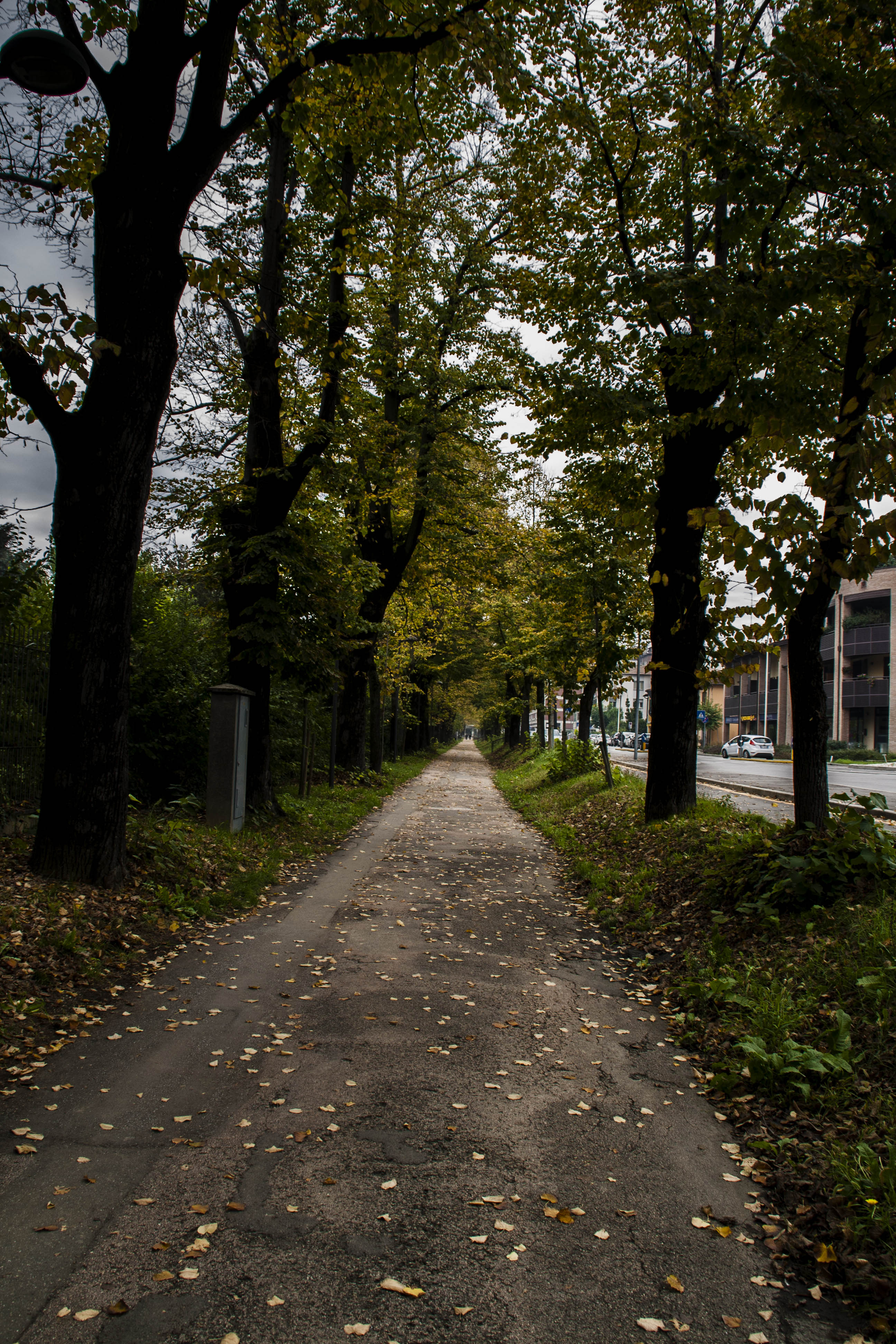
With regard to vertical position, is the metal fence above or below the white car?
above

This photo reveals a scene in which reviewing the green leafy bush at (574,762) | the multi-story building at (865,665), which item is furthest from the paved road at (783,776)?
the multi-story building at (865,665)

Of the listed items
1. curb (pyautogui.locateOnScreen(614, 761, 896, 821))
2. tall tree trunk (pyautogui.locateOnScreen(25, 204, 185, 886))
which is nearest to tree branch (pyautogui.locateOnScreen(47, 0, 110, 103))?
tall tree trunk (pyautogui.locateOnScreen(25, 204, 185, 886))

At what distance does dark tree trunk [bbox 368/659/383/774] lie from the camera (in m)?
24.5

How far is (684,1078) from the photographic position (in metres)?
4.69

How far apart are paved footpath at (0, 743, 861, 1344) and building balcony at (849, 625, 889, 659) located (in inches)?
2040

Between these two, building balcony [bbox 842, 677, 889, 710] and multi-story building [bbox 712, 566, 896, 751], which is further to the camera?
building balcony [bbox 842, 677, 889, 710]

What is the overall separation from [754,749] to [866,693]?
25.3ft

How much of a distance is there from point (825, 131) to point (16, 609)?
9927 mm

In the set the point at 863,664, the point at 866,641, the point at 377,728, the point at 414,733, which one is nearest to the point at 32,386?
the point at 377,728

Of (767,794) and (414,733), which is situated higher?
(414,733)

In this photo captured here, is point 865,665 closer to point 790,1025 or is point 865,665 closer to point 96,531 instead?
point 790,1025

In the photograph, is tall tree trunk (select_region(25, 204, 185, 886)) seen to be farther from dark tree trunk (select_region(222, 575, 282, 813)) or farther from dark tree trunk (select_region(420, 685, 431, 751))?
dark tree trunk (select_region(420, 685, 431, 751))

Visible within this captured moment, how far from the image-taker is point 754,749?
55156mm

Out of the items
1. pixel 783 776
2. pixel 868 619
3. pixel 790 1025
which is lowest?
pixel 783 776
